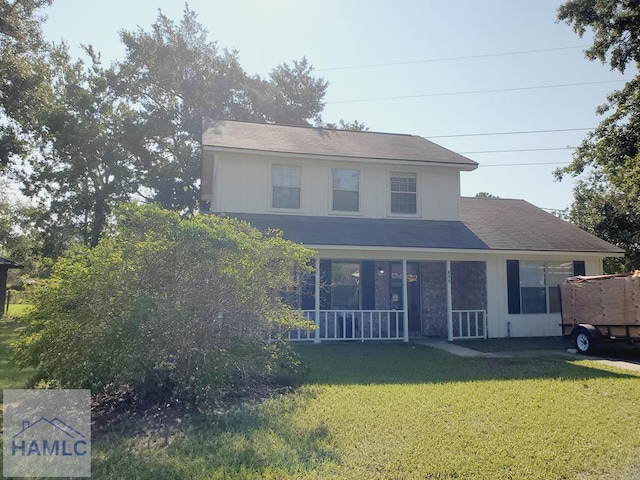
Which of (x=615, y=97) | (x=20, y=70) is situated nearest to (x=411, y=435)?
(x=615, y=97)

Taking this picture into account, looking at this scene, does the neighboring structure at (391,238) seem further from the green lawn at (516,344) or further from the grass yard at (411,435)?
the grass yard at (411,435)

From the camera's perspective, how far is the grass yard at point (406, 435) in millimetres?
3916

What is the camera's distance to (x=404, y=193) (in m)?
13.8

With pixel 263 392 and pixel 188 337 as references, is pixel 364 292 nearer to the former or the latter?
pixel 263 392

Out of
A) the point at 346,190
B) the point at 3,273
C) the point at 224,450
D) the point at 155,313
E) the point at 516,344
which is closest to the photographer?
the point at 224,450

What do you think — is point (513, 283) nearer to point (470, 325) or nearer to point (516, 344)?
point (470, 325)

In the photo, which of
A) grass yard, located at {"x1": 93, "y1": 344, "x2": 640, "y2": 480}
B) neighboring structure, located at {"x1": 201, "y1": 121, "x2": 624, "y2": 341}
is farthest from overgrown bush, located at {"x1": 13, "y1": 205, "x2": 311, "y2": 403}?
neighboring structure, located at {"x1": 201, "y1": 121, "x2": 624, "y2": 341}

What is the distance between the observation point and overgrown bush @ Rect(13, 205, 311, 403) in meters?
5.49

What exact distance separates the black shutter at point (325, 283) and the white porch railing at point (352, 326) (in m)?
0.49

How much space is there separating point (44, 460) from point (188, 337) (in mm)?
2039

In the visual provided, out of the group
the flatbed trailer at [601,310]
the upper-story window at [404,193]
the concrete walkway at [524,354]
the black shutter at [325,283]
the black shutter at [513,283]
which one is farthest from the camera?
the upper-story window at [404,193]

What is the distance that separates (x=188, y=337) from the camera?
5.83 meters

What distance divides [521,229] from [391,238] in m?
5.40
